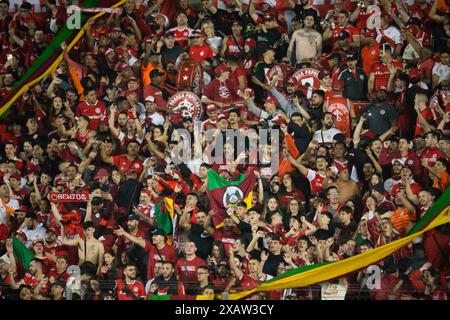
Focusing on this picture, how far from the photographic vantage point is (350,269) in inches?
355

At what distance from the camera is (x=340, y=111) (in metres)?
9.54

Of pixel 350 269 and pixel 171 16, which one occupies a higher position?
pixel 171 16

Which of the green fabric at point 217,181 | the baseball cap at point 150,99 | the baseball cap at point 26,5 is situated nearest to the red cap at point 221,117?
the green fabric at point 217,181

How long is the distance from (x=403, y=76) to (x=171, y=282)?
2943 millimetres

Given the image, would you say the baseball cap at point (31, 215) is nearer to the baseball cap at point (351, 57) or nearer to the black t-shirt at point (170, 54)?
the black t-shirt at point (170, 54)

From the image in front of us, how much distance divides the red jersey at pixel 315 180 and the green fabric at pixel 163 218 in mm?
1364

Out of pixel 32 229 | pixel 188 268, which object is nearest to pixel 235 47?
pixel 188 268

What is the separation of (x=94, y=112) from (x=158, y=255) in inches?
64.3

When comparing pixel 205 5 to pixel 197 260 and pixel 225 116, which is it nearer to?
pixel 225 116

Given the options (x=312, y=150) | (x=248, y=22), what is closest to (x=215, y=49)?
(x=248, y=22)

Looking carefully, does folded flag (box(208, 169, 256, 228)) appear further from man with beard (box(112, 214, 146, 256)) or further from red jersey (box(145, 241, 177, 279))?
man with beard (box(112, 214, 146, 256))

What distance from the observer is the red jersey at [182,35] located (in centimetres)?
996

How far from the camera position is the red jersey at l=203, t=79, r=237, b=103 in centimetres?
973

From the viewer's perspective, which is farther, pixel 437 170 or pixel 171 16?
pixel 171 16
